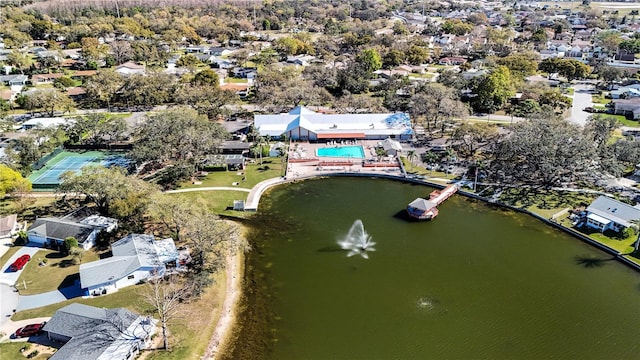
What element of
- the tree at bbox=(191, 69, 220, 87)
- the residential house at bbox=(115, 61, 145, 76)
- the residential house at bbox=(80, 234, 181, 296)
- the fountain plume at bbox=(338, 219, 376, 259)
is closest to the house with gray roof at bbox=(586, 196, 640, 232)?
the fountain plume at bbox=(338, 219, 376, 259)

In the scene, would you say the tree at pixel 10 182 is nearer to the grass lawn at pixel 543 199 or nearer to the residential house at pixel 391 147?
the residential house at pixel 391 147

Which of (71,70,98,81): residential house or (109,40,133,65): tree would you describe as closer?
(71,70,98,81): residential house

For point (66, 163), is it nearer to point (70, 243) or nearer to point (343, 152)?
point (70, 243)

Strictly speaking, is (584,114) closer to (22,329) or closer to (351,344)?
(351,344)

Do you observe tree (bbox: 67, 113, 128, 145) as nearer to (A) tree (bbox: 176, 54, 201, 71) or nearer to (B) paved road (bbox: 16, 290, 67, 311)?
(B) paved road (bbox: 16, 290, 67, 311)

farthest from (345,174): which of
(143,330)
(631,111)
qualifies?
(631,111)

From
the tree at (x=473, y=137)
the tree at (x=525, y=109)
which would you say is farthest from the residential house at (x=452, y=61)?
the tree at (x=473, y=137)
